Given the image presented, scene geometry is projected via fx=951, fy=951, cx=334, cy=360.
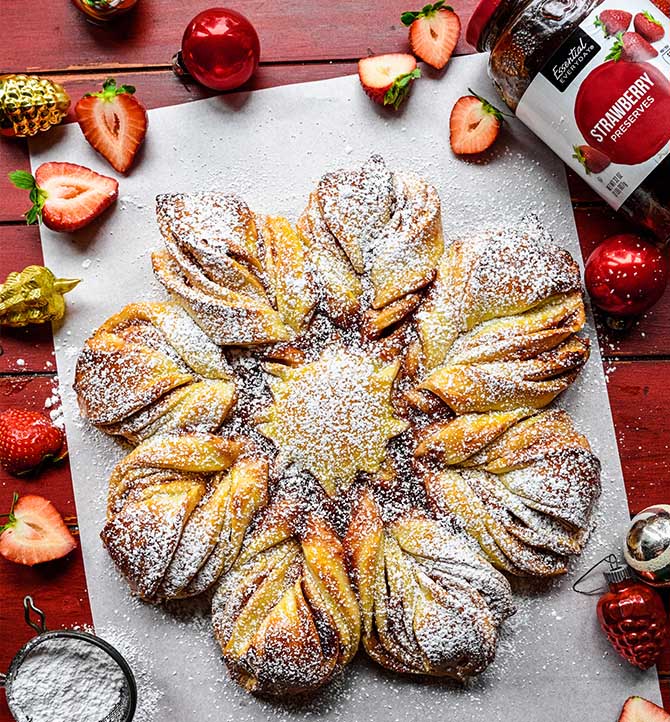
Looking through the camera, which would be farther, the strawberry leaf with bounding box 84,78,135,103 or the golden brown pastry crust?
the strawberry leaf with bounding box 84,78,135,103

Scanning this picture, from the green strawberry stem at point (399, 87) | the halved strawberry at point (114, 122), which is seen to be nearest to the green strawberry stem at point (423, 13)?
the green strawberry stem at point (399, 87)

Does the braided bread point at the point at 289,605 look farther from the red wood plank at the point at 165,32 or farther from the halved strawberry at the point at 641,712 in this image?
the red wood plank at the point at 165,32

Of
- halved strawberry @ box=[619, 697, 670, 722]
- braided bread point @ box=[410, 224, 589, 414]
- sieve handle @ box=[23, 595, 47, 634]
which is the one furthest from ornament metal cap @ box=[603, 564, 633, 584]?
sieve handle @ box=[23, 595, 47, 634]

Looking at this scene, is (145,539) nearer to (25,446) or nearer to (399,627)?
(25,446)

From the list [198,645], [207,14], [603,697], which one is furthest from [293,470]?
[207,14]

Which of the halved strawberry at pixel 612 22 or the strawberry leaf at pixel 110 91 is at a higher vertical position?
the halved strawberry at pixel 612 22

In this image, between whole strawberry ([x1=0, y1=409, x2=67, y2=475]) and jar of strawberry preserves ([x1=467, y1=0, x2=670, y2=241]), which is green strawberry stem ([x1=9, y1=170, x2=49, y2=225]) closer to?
whole strawberry ([x1=0, y1=409, x2=67, y2=475])

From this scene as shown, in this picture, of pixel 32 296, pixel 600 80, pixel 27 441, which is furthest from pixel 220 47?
pixel 27 441
